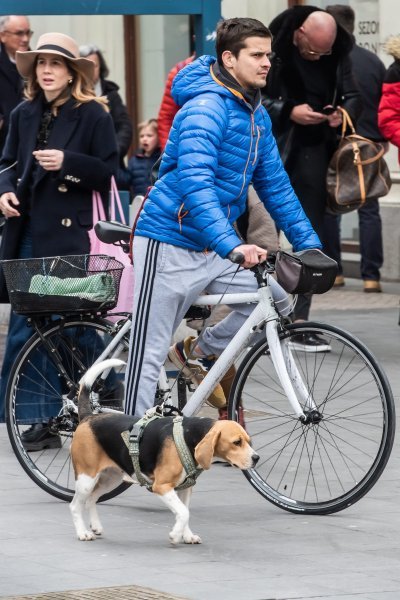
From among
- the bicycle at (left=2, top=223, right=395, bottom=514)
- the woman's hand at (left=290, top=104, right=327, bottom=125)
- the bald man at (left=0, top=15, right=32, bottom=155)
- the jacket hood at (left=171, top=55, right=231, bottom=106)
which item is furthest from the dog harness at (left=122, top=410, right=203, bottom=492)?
the bald man at (left=0, top=15, right=32, bottom=155)

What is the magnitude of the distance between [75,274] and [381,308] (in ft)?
21.3

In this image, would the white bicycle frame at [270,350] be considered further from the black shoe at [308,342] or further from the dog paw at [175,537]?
the dog paw at [175,537]

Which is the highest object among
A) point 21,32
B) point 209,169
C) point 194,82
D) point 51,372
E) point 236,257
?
point 194,82

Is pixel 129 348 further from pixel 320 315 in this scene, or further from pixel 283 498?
pixel 320 315

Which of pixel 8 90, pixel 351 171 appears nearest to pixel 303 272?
pixel 351 171

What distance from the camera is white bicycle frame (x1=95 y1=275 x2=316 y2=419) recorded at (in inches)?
248

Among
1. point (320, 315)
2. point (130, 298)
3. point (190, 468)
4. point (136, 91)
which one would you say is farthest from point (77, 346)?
point (136, 91)

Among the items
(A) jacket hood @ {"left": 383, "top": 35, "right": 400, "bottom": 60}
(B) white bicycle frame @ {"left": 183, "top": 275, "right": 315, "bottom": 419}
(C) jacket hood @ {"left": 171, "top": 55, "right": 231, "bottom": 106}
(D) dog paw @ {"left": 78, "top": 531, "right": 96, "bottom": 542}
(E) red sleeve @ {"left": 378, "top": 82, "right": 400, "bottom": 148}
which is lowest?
(D) dog paw @ {"left": 78, "top": 531, "right": 96, "bottom": 542}

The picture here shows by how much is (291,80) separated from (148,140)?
4.72 meters

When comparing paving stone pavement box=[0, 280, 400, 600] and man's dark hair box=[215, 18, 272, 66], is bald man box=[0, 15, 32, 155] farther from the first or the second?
man's dark hair box=[215, 18, 272, 66]

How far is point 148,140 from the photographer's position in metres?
15.1

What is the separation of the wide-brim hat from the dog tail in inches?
68.5

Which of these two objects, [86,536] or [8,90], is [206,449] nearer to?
[86,536]

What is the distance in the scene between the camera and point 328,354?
6.92 meters
